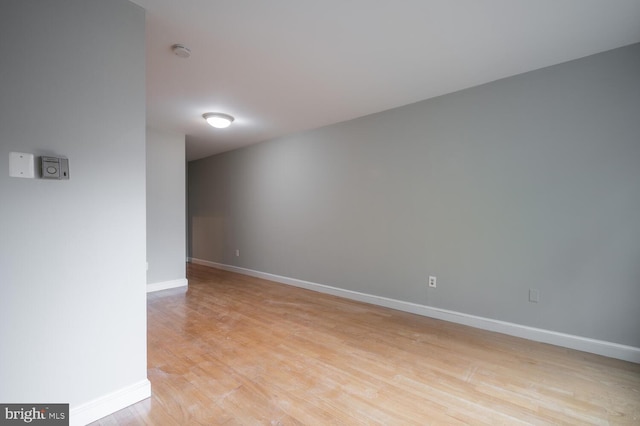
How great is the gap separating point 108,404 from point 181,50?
2510 millimetres

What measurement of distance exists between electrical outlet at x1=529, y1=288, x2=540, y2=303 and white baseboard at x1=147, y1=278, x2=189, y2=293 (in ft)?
15.6

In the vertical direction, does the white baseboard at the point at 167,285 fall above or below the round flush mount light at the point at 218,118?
below

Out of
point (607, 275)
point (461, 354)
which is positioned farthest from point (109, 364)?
point (607, 275)

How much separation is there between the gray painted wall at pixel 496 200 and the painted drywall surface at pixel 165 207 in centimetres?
195

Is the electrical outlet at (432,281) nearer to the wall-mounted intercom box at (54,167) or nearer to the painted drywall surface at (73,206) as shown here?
Result: the painted drywall surface at (73,206)

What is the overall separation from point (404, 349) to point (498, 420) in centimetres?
93

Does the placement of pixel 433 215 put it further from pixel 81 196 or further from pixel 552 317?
pixel 81 196

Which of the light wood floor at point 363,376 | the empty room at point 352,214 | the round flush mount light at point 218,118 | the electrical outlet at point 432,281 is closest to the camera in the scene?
the empty room at point 352,214

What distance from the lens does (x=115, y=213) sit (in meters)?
1.70

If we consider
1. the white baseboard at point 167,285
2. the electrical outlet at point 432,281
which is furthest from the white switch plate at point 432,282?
the white baseboard at point 167,285

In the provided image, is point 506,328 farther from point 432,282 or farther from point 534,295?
point 432,282

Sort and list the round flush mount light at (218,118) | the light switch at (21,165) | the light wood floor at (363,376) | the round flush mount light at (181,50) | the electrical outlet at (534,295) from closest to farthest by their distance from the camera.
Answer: the light switch at (21,165) < the light wood floor at (363,376) < the round flush mount light at (181,50) < the electrical outlet at (534,295) < the round flush mount light at (218,118)

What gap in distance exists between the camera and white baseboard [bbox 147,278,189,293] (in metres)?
4.43

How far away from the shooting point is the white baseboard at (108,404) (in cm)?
155
